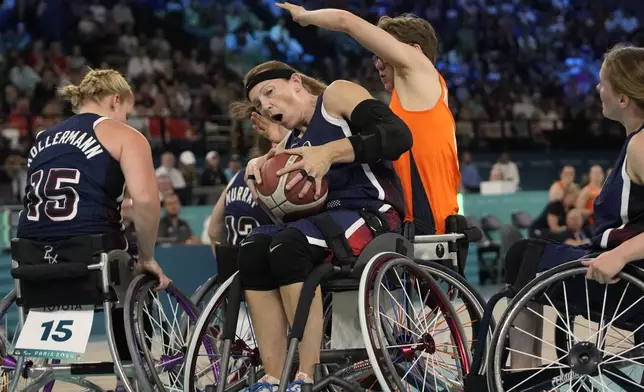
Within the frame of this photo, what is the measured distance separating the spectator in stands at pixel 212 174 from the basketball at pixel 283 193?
8.80 m

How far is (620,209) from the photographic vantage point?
3.54 metres

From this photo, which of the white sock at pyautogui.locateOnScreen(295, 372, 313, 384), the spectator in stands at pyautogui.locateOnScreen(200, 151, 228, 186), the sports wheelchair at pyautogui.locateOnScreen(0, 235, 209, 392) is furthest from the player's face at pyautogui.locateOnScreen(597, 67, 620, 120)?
the spectator in stands at pyautogui.locateOnScreen(200, 151, 228, 186)

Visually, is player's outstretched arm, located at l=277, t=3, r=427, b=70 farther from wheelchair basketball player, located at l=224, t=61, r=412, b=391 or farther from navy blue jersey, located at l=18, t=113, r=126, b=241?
navy blue jersey, located at l=18, t=113, r=126, b=241

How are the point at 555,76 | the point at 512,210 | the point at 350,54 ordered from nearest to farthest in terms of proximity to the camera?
1. the point at 512,210
2. the point at 350,54
3. the point at 555,76

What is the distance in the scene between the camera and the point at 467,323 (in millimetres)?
4238

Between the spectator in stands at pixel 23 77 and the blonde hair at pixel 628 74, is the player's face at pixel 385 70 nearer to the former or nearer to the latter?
the blonde hair at pixel 628 74

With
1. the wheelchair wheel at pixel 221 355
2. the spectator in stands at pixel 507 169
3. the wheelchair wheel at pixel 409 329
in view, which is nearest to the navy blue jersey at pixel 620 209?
the wheelchair wheel at pixel 409 329

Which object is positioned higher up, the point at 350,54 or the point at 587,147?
the point at 350,54

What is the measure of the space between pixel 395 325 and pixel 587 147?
46.6 ft

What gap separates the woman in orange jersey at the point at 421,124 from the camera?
14.3ft

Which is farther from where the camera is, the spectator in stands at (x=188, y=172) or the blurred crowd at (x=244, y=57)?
the blurred crowd at (x=244, y=57)

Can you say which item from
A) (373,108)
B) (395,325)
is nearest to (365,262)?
(395,325)

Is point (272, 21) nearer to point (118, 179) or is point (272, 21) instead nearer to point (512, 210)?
point (512, 210)

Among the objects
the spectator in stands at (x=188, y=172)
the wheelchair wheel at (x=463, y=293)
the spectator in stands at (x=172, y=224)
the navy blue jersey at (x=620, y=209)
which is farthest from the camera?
the spectator in stands at (x=188, y=172)
